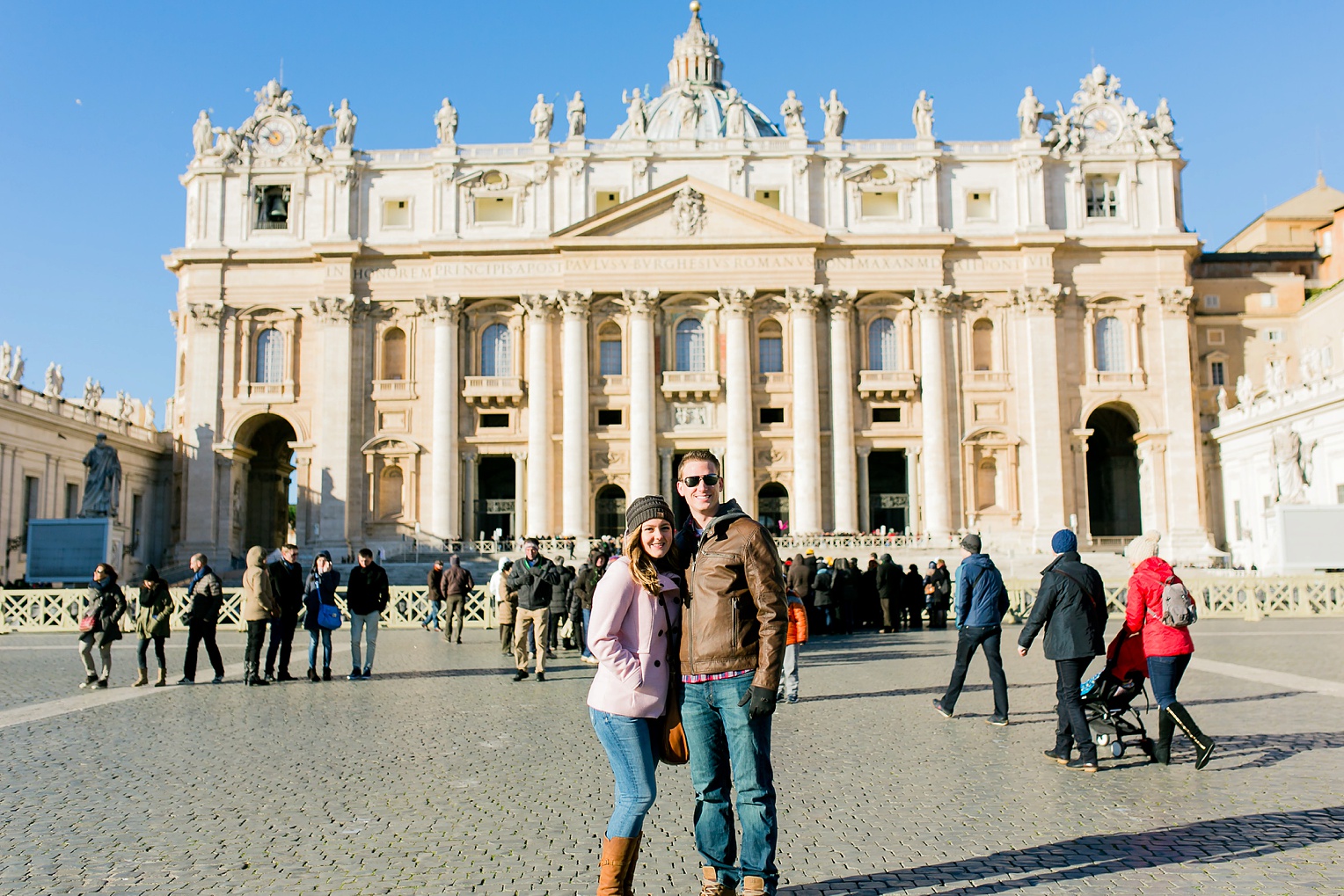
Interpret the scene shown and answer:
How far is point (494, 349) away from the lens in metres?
45.8

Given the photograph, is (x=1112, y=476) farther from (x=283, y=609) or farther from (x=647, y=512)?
(x=647, y=512)

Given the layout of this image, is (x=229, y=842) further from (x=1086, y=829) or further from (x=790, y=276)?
(x=790, y=276)

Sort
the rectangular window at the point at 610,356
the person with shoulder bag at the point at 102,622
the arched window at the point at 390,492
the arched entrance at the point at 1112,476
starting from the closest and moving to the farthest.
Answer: the person with shoulder bag at the point at 102,622
the arched window at the point at 390,492
the rectangular window at the point at 610,356
the arched entrance at the point at 1112,476

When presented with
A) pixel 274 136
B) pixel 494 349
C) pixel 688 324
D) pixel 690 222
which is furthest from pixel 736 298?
pixel 274 136

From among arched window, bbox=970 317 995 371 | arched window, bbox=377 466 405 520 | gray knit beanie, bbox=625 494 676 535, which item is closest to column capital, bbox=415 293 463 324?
arched window, bbox=377 466 405 520

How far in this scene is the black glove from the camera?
5.04 meters

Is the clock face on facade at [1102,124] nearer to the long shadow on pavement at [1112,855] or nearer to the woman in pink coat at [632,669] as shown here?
the long shadow on pavement at [1112,855]

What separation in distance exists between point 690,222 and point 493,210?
840 centimetres

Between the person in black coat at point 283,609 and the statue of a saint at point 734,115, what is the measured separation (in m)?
35.0

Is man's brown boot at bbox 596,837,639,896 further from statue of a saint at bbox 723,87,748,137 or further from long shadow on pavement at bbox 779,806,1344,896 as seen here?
statue of a saint at bbox 723,87,748,137

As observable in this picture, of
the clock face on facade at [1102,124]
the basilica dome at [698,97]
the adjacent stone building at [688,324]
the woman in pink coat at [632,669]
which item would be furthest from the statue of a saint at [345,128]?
the woman in pink coat at [632,669]

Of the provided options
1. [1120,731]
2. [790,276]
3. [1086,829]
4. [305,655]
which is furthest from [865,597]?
[790,276]

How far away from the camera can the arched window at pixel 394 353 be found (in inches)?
1805

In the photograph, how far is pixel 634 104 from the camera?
151 feet
